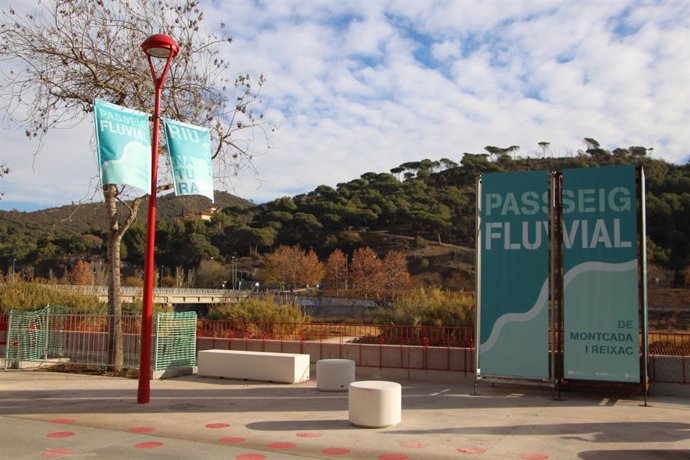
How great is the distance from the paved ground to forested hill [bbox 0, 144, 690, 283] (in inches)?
3311

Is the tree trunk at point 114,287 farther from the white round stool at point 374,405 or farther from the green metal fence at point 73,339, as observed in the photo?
the white round stool at point 374,405

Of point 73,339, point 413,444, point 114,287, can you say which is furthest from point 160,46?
point 73,339

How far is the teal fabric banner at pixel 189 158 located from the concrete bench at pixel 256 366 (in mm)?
4238

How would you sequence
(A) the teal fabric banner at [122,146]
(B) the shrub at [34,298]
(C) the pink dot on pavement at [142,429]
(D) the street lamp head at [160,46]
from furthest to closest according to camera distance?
1. (B) the shrub at [34,298]
2. (D) the street lamp head at [160,46]
3. (A) the teal fabric banner at [122,146]
4. (C) the pink dot on pavement at [142,429]

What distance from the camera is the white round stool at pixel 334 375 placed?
42.0 ft

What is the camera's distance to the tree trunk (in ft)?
51.5

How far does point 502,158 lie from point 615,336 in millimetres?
161929

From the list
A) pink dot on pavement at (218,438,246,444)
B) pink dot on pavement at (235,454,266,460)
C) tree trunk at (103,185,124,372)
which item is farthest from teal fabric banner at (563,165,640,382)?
tree trunk at (103,185,124,372)

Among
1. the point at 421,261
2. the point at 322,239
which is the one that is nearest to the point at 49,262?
the point at 322,239

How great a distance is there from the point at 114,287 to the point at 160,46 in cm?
772

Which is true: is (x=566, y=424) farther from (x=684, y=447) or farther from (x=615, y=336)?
(x=615, y=336)

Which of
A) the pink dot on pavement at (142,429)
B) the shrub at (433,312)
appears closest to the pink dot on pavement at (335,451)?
the pink dot on pavement at (142,429)

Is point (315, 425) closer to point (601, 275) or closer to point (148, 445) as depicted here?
point (148, 445)

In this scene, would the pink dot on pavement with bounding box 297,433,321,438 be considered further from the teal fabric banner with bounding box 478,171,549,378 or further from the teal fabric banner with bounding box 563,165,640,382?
the teal fabric banner with bounding box 563,165,640,382
